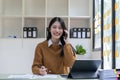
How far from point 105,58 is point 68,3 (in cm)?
167

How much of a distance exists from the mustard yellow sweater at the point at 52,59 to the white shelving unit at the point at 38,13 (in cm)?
299

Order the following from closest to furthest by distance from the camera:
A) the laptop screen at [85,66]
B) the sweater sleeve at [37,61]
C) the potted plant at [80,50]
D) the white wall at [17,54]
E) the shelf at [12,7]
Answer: the laptop screen at [85,66] → the sweater sleeve at [37,61] → the potted plant at [80,50] → the white wall at [17,54] → the shelf at [12,7]

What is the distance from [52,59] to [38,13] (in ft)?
10.5

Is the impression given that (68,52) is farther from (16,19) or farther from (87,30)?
(16,19)

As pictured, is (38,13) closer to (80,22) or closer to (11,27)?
(11,27)

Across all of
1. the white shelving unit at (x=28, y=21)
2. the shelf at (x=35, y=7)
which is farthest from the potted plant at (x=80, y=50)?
the shelf at (x=35, y=7)

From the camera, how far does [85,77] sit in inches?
63.6

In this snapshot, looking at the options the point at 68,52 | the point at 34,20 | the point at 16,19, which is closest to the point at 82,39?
the point at 34,20

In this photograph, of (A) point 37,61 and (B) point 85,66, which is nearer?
(B) point 85,66

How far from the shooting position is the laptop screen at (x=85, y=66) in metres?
1.59

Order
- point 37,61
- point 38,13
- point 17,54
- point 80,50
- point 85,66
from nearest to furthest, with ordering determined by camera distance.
→ point 85,66 < point 37,61 < point 80,50 < point 17,54 < point 38,13

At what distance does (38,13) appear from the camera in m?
5.35

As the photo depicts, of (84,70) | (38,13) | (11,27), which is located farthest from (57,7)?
(84,70)

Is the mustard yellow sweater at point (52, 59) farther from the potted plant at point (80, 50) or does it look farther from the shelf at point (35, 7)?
the shelf at point (35, 7)
